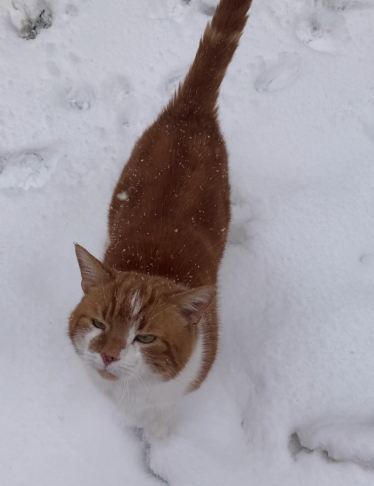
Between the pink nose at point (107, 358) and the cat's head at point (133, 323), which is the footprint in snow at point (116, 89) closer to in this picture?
the cat's head at point (133, 323)

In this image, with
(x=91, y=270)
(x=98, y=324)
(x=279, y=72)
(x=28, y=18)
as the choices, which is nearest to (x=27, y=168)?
(x=28, y=18)

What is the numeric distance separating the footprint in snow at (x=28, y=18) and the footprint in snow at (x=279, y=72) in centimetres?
137

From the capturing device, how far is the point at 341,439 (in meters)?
2.07

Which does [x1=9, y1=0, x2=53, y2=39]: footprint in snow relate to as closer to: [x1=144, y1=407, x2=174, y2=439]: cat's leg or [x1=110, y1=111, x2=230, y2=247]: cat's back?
[x1=110, y1=111, x2=230, y2=247]: cat's back

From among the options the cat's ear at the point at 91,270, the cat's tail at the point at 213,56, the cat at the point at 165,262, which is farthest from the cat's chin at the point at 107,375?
the cat's tail at the point at 213,56

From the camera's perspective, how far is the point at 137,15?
3.09 m

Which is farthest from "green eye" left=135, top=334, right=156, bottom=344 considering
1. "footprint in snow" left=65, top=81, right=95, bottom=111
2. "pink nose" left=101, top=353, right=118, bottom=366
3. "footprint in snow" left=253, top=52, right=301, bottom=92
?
"footprint in snow" left=253, top=52, right=301, bottom=92

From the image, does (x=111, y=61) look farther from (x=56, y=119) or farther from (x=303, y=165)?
(x=303, y=165)

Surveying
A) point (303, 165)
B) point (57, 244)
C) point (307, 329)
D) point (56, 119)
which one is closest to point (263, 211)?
point (303, 165)

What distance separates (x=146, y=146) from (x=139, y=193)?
10.3 inches

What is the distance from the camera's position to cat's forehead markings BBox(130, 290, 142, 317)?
1.53 m

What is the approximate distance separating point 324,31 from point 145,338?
2.51 metres

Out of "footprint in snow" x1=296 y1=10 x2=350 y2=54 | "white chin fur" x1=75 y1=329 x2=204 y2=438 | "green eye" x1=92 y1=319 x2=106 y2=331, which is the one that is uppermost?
"footprint in snow" x1=296 y1=10 x2=350 y2=54

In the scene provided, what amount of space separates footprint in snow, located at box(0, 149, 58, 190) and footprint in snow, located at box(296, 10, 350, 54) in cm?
180
